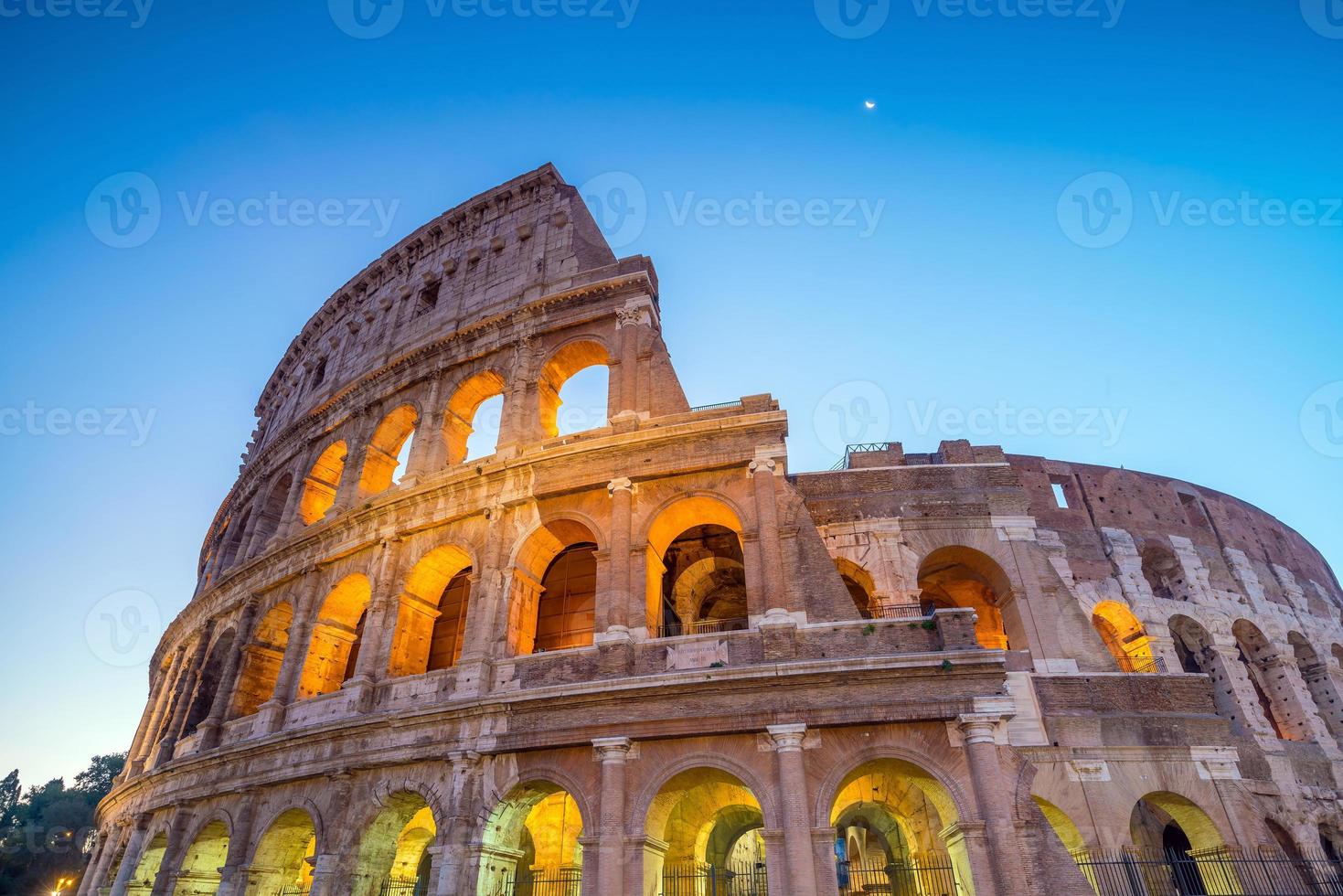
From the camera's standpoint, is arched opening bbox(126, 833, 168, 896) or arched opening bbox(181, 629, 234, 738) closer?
arched opening bbox(126, 833, 168, 896)

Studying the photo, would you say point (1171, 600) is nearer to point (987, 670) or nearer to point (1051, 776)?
point (1051, 776)

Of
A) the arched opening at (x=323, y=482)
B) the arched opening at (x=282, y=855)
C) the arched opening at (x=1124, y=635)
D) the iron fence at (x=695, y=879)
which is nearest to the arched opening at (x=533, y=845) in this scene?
the iron fence at (x=695, y=879)

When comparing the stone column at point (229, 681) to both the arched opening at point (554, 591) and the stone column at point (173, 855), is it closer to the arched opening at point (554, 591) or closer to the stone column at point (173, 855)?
the stone column at point (173, 855)

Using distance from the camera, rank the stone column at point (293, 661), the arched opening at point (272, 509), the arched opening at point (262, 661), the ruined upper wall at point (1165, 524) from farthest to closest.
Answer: the arched opening at point (272, 509)
the ruined upper wall at point (1165, 524)
the arched opening at point (262, 661)
the stone column at point (293, 661)

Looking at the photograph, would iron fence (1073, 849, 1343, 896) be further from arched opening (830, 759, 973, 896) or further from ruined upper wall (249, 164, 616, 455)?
ruined upper wall (249, 164, 616, 455)

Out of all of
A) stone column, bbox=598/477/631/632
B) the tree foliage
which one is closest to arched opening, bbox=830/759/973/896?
stone column, bbox=598/477/631/632

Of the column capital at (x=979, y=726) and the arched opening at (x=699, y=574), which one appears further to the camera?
the arched opening at (x=699, y=574)

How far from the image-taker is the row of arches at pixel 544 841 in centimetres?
1060

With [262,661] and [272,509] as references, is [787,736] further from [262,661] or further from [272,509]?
[272,509]

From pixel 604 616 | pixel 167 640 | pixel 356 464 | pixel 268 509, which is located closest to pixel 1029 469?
pixel 604 616

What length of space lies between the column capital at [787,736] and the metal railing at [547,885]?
4.36 metres

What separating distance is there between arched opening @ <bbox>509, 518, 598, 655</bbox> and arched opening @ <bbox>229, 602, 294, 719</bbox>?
246 inches

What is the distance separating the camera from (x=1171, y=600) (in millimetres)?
17562

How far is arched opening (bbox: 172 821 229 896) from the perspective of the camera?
1445 centimetres
